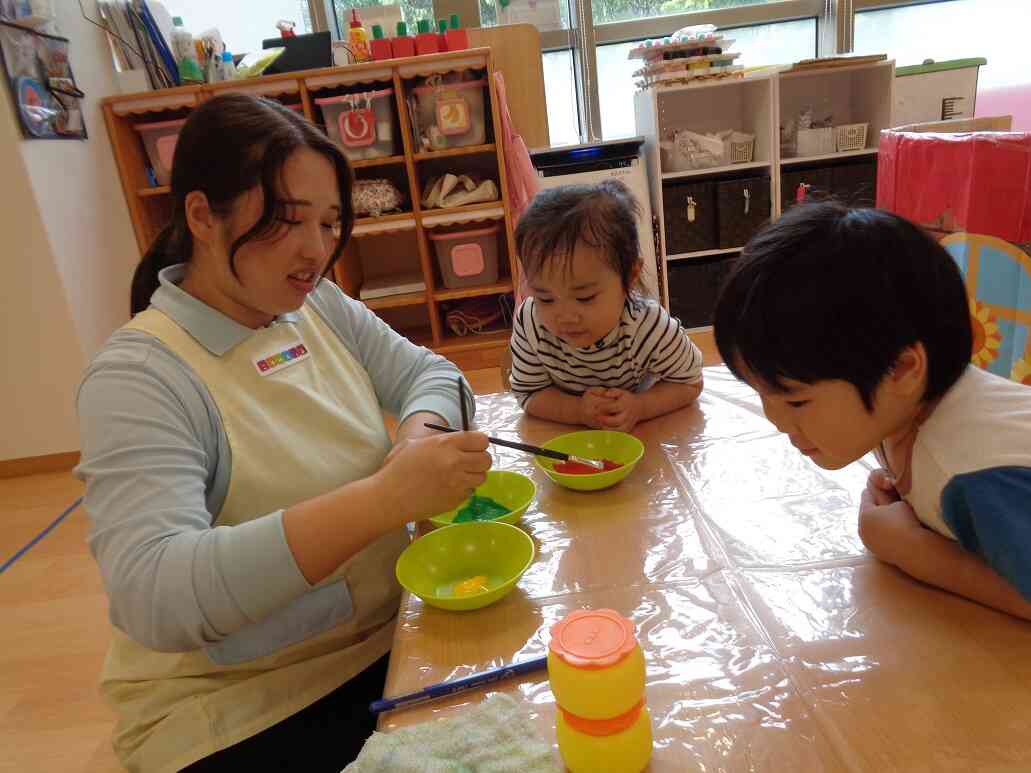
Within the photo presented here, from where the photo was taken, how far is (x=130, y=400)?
68 centimetres

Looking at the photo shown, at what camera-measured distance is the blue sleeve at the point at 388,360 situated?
1.03 metres

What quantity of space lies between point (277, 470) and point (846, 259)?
0.62m

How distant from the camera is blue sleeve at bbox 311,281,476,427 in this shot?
103 centimetres

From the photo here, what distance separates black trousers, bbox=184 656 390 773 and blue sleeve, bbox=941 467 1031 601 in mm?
567

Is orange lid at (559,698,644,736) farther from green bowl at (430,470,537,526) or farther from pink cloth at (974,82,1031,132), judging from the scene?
pink cloth at (974,82,1031,132)

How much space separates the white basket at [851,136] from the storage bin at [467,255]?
1.54m

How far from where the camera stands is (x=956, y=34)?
3.29 m

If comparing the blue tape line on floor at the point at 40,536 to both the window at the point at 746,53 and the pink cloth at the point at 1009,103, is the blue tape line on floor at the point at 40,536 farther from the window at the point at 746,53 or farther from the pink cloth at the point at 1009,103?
the pink cloth at the point at 1009,103

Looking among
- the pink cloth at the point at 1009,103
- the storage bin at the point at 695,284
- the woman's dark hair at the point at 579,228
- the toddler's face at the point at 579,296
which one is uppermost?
the pink cloth at the point at 1009,103

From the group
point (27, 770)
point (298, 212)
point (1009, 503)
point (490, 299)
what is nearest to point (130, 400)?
point (298, 212)

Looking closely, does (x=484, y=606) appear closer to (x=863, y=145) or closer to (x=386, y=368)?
(x=386, y=368)

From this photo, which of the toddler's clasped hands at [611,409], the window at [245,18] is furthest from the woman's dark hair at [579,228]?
the window at [245,18]

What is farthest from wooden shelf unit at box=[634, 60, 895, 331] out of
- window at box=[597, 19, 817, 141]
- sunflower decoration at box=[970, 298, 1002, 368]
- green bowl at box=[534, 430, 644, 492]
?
green bowl at box=[534, 430, 644, 492]

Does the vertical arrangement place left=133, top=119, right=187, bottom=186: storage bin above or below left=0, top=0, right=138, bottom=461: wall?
above
